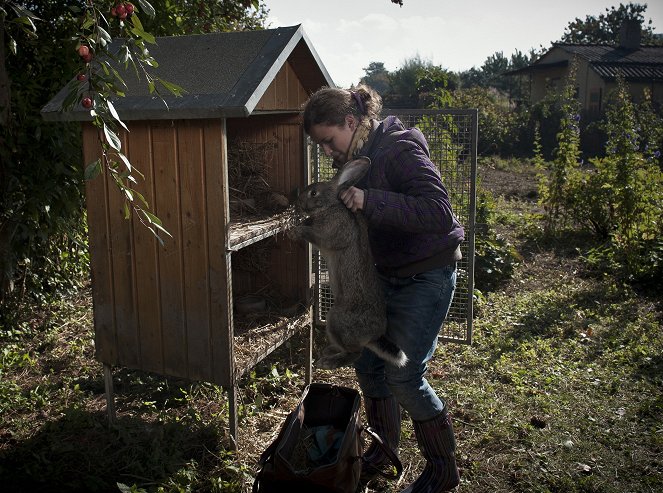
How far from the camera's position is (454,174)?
19.2 feet

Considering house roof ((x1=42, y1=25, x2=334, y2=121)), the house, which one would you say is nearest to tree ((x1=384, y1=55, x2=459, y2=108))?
the house

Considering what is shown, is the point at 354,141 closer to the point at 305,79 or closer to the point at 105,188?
the point at 305,79

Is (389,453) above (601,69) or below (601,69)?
below

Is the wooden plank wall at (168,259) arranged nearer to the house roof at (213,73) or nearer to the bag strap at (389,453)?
the house roof at (213,73)

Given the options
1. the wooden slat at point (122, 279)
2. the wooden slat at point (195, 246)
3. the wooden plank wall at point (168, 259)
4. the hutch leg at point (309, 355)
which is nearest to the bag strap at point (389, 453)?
the wooden plank wall at point (168, 259)

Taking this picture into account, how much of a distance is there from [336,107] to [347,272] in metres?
0.96

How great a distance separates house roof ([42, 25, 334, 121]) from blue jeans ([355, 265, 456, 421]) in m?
1.36

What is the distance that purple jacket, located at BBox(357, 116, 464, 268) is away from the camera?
2.98m

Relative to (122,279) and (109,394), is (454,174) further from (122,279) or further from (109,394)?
(109,394)

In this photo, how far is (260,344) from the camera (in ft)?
13.4

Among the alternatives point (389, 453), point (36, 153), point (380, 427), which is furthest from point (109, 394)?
point (36, 153)

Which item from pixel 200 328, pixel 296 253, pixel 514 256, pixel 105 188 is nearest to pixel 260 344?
pixel 200 328

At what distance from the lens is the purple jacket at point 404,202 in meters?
2.98

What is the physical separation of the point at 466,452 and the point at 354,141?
2247 millimetres
